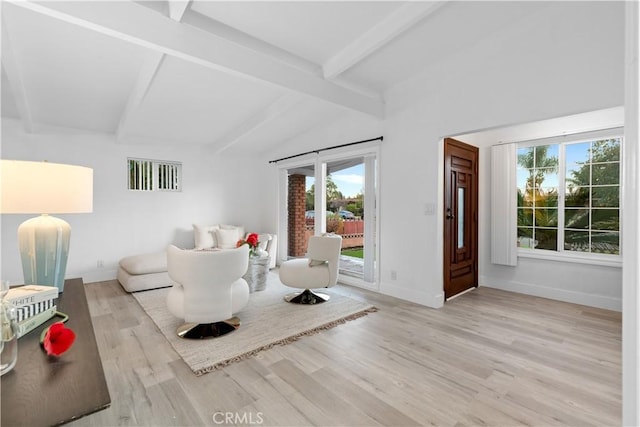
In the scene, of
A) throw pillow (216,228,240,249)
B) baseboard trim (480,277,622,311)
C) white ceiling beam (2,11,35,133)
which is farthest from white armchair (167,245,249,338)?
baseboard trim (480,277,622,311)

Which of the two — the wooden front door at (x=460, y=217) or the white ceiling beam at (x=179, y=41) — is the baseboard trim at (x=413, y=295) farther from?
the white ceiling beam at (x=179, y=41)

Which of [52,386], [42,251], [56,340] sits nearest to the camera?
[52,386]

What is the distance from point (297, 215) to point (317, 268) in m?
2.68

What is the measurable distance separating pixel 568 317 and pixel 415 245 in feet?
5.71

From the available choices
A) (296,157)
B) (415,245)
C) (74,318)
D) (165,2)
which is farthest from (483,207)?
(74,318)

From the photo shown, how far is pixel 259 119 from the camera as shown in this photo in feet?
14.7

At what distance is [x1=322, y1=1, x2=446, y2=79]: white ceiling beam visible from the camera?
94.0 inches

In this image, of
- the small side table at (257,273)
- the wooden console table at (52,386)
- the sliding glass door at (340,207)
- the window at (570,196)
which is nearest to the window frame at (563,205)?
the window at (570,196)

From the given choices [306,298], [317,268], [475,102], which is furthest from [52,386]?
[475,102]

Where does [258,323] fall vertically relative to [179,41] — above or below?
below

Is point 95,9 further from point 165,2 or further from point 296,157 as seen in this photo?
point 296,157

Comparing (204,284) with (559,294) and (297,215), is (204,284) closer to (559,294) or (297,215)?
(297,215)

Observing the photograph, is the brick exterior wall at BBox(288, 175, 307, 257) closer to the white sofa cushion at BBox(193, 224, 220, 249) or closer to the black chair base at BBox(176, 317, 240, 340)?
the white sofa cushion at BBox(193, 224, 220, 249)

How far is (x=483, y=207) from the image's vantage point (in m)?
4.60
